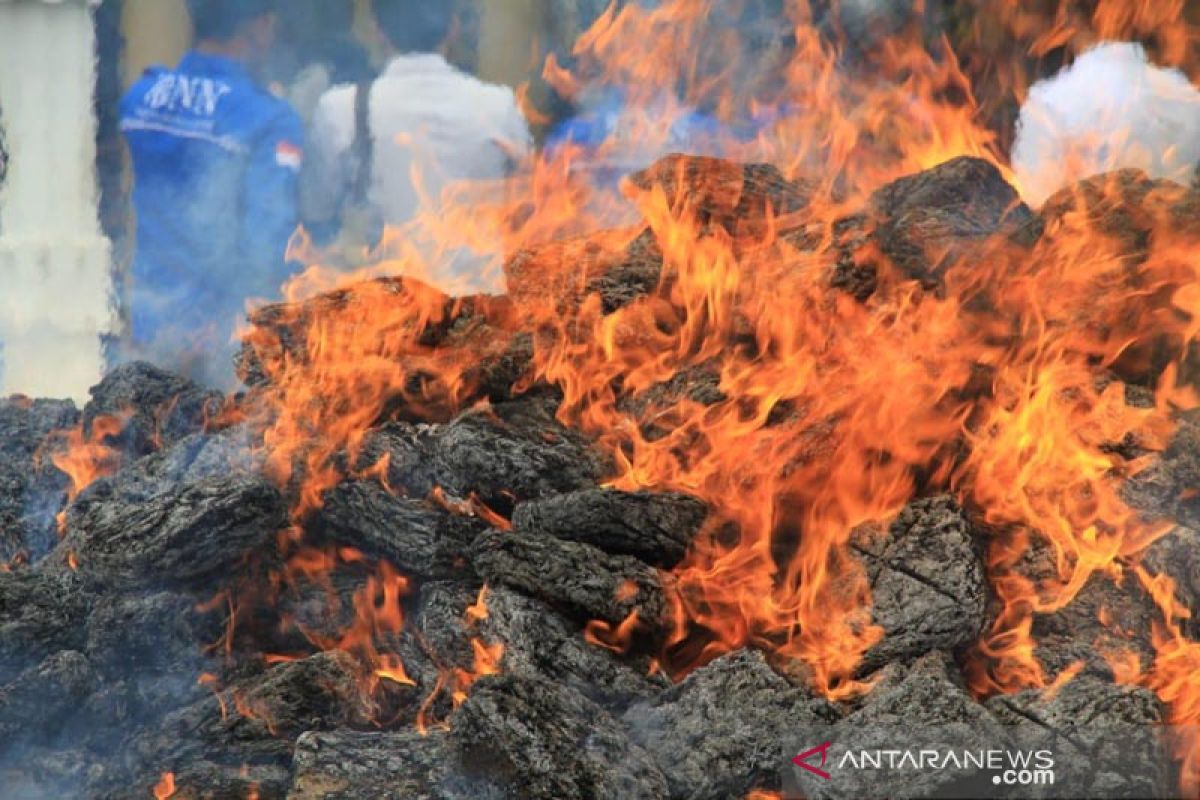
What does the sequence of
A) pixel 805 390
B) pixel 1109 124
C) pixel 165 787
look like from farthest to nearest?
1. pixel 1109 124
2. pixel 805 390
3. pixel 165 787

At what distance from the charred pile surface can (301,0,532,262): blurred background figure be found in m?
5.70

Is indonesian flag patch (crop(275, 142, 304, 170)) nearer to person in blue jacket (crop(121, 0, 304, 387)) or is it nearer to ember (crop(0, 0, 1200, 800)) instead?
person in blue jacket (crop(121, 0, 304, 387))

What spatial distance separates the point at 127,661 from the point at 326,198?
7829 millimetres

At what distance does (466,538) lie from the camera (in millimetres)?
6266

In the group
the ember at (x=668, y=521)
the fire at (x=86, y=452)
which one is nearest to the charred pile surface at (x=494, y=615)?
the ember at (x=668, y=521)

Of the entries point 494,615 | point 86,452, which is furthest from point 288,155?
point 494,615

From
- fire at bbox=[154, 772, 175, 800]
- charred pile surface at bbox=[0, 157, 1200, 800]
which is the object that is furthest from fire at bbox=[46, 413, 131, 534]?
fire at bbox=[154, 772, 175, 800]

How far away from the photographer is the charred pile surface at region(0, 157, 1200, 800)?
4770mm

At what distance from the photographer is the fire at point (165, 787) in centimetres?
500

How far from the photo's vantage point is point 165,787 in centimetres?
505

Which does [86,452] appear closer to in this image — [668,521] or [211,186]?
[668,521]

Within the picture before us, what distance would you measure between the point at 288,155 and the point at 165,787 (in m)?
9.12

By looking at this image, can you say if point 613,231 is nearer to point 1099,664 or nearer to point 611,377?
point 611,377

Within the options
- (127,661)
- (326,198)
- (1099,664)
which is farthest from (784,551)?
(326,198)
